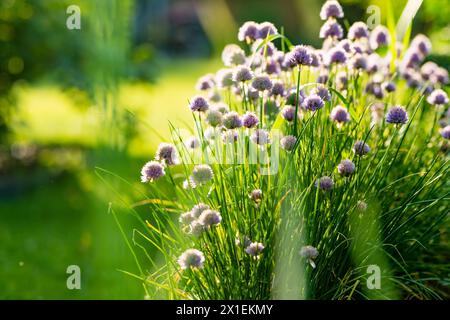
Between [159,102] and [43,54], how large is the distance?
4726mm

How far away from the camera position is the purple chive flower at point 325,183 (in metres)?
2.35

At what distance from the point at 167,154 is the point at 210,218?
1.11 ft

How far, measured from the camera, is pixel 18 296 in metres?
4.14

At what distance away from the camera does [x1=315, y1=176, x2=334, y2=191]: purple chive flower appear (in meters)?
2.35

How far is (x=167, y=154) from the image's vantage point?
94.7 inches

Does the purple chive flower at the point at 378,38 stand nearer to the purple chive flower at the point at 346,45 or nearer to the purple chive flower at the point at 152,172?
the purple chive flower at the point at 346,45

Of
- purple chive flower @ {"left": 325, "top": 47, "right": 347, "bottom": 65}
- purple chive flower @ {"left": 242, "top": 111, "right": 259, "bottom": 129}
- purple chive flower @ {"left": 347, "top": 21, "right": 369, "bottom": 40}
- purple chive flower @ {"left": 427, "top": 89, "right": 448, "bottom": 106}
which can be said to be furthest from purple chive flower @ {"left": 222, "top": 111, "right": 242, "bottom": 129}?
purple chive flower @ {"left": 427, "top": 89, "right": 448, "bottom": 106}

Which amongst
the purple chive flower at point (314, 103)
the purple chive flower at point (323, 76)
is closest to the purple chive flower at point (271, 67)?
the purple chive flower at point (323, 76)

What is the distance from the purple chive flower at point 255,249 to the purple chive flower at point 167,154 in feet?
1.37

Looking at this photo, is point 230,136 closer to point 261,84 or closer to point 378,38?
point 261,84
